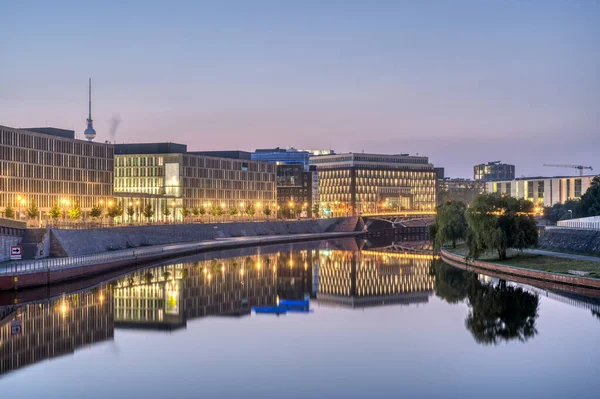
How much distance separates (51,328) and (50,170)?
76.3 metres

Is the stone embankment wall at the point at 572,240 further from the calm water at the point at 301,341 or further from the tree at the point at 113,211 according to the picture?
the tree at the point at 113,211

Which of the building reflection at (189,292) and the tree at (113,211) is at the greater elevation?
the tree at (113,211)

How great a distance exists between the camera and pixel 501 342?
43688 mm

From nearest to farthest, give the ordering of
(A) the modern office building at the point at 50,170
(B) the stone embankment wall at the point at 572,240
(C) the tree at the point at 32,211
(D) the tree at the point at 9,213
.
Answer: (B) the stone embankment wall at the point at 572,240 → (D) the tree at the point at 9,213 → (C) the tree at the point at 32,211 → (A) the modern office building at the point at 50,170

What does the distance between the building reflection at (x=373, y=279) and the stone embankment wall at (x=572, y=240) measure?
13925mm

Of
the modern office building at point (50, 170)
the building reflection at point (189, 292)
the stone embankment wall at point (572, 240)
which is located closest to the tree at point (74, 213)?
the modern office building at point (50, 170)

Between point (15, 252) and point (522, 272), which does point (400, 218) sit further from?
point (15, 252)

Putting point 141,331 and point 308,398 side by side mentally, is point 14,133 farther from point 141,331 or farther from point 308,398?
point 308,398

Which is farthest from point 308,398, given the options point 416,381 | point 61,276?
A: point 61,276

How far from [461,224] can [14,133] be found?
6265cm

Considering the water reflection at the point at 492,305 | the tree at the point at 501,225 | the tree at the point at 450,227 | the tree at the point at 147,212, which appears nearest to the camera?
the water reflection at the point at 492,305

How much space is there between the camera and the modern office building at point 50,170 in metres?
107

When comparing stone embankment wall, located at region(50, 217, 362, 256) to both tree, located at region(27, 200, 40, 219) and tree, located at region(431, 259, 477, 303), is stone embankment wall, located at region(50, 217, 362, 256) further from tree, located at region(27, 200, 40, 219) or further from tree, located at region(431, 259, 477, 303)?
tree, located at region(431, 259, 477, 303)

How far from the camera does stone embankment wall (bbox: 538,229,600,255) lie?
3095 inches
